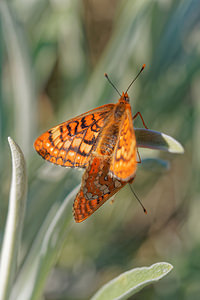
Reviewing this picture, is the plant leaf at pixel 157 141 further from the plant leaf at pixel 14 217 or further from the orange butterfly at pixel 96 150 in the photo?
the plant leaf at pixel 14 217

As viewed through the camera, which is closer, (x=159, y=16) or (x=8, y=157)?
(x=159, y=16)

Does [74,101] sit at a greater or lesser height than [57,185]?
greater

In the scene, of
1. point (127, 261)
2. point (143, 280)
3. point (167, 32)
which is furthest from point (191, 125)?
point (143, 280)

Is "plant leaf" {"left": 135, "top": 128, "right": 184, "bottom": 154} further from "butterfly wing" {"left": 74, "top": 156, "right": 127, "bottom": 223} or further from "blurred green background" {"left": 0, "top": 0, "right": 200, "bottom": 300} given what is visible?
"blurred green background" {"left": 0, "top": 0, "right": 200, "bottom": 300}

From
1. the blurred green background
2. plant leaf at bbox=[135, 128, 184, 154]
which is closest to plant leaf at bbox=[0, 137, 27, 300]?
plant leaf at bbox=[135, 128, 184, 154]

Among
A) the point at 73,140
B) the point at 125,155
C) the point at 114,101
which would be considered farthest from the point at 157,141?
the point at 114,101

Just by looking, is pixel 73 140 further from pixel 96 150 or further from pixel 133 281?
pixel 133 281

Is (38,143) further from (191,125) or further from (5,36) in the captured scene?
(191,125)
